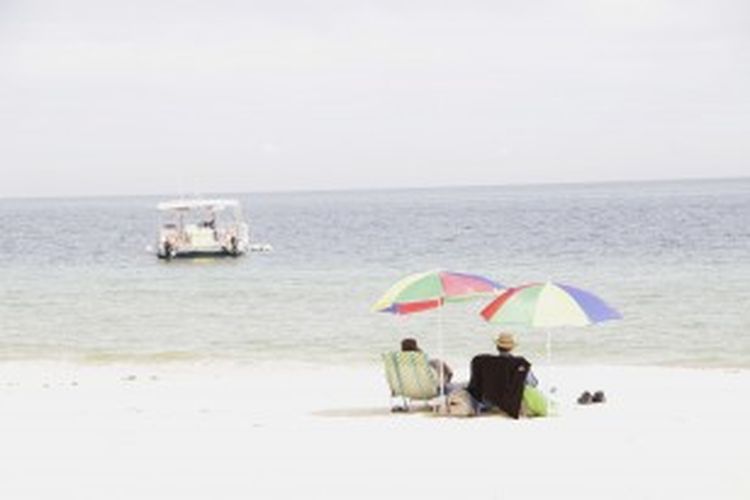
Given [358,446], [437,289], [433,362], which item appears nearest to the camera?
[358,446]

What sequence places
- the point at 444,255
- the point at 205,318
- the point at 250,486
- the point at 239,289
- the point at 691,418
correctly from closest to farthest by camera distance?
1. the point at 250,486
2. the point at 691,418
3. the point at 205,318
4. the point at 239,289
5. the point at 444,255

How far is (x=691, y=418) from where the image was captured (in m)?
11.7

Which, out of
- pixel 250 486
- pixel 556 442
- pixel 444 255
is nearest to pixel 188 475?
pixel 250 486

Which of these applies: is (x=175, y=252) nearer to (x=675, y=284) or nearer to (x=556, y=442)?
(x=675, y=284)

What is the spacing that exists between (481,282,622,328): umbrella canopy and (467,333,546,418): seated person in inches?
8.9

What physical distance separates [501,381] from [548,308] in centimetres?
87

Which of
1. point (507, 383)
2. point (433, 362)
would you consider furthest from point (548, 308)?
point (433, 362)

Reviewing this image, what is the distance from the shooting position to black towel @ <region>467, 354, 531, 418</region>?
11.9 m

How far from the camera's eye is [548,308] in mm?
11891

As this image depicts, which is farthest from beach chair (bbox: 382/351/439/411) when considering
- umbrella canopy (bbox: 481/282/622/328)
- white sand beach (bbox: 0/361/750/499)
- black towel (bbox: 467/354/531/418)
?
umbrella canopy (bbox: 481/282/622/328)

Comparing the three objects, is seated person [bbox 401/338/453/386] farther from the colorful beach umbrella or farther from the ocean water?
the ocean water

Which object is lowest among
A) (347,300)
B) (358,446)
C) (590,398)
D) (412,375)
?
(347,300)

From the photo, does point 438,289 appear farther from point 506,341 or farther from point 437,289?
point 506,341

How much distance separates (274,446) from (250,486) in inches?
65.2
